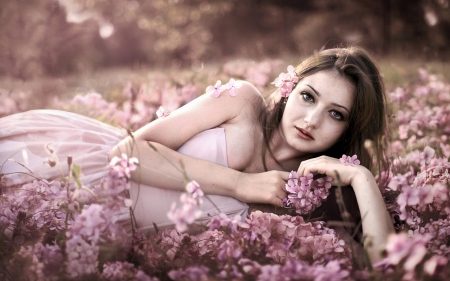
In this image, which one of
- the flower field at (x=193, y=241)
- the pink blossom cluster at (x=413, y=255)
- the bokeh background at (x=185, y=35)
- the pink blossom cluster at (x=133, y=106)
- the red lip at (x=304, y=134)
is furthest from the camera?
the bokeh background at (x=185, y=35)

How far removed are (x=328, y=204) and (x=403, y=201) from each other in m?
0.87

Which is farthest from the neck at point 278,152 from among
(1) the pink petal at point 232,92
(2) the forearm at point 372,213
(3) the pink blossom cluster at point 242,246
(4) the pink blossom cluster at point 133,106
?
(4) the pink blossom cluster at point 133,106

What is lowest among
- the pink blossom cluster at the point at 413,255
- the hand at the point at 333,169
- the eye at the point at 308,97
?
the pink blossom cluster at the point at 413,255

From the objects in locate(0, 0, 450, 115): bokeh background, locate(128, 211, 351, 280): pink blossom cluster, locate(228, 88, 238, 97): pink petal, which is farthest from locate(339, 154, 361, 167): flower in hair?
locate(0, 0, 450, 115): bokeh background

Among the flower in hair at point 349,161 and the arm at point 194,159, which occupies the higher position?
the arm at point 194,159

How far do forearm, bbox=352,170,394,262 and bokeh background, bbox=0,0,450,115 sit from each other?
1.10 m

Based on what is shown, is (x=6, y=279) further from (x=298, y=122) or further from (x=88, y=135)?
(x=298, y=122)

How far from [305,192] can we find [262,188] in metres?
0.21

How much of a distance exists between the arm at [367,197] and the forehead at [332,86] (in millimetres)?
329

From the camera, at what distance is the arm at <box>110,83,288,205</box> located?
2143 mm

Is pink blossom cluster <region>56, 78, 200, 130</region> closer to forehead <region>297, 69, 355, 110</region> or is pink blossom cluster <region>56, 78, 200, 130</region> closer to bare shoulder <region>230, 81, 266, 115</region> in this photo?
bare shoulder <region>230, 81, 266, 115</region>

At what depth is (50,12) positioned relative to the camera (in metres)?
10.8

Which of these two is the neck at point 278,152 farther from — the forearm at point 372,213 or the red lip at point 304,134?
the forearm at point 372,213

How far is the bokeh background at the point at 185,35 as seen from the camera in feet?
24.1
